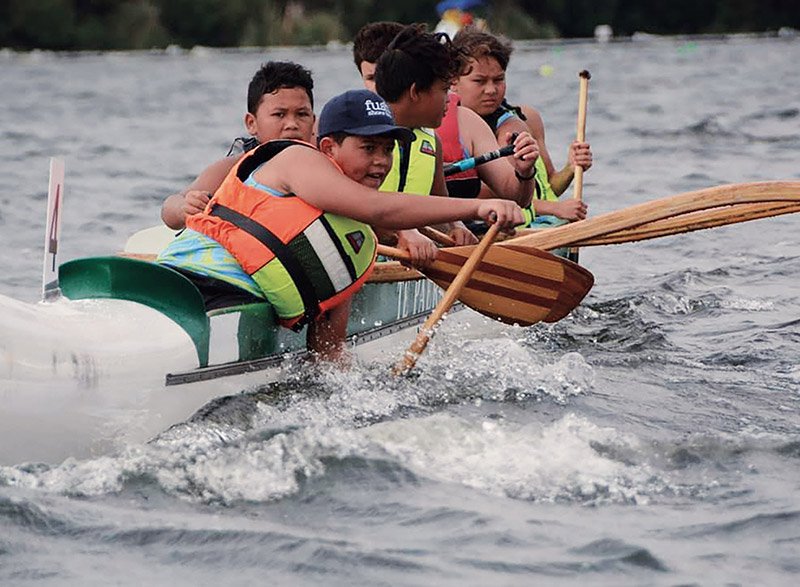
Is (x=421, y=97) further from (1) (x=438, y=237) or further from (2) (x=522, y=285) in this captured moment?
(2) (x=522, y=285)

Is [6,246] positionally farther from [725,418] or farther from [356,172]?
[725,418]

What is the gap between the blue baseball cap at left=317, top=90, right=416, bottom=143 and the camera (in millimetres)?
4734

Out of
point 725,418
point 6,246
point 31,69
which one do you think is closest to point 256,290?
point 725,418

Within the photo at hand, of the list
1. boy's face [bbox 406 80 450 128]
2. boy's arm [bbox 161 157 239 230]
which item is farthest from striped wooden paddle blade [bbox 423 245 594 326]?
boy's arm [bbox 161 157 239 230]

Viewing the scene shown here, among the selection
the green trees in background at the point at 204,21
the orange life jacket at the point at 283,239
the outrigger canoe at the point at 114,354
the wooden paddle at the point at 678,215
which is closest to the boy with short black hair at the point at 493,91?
the wooden paddle at the point at 678,215

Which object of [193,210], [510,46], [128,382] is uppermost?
[510,46]

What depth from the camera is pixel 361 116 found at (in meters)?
4.75

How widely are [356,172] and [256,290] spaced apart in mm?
519

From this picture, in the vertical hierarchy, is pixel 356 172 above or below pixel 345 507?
above

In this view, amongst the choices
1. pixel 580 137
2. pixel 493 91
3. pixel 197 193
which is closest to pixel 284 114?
pixel 197 193

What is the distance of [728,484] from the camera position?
426cm

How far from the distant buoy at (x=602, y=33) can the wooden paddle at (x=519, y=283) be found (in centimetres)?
4782

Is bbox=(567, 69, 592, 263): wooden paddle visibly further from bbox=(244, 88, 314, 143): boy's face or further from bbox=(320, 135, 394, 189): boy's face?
bbox=(320, 135, 394, 189): boy's face

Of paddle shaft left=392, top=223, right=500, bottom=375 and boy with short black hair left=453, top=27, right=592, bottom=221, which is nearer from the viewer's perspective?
paddle shaft left=392, top=223, right=500, bottom=375
